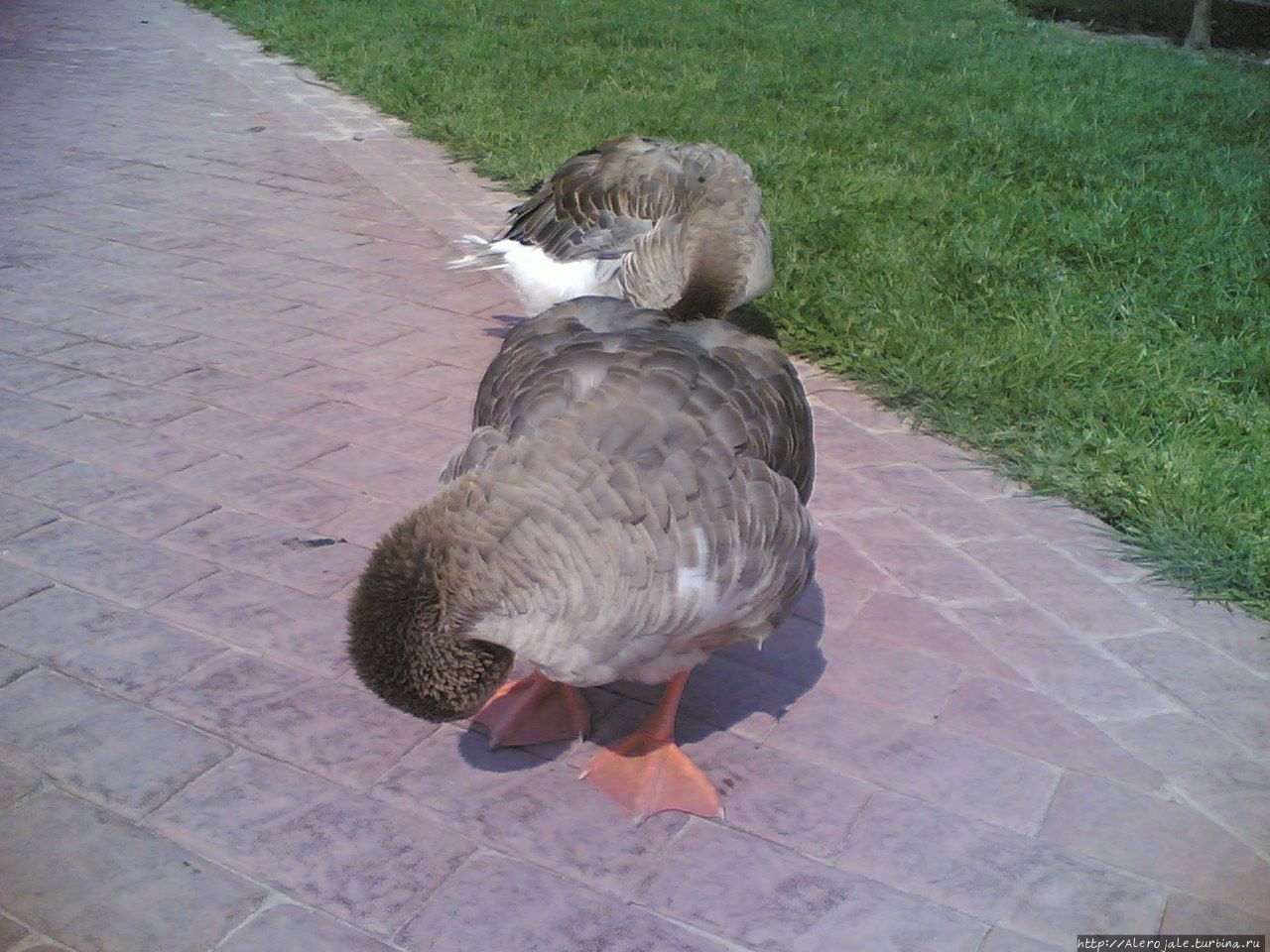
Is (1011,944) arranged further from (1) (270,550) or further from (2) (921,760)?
(1) (270,550)

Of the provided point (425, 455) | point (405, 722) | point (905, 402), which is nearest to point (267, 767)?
point (405, 722)

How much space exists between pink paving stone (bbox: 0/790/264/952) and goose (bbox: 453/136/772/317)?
3033 millimetres

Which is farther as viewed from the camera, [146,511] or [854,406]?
[854,406]

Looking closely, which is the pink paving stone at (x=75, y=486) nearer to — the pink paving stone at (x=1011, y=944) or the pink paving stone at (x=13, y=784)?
the pink paving stone at (x=13, y=784)

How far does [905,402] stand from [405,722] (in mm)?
3032

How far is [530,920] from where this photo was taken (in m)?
2.80

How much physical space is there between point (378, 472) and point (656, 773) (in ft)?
6.42

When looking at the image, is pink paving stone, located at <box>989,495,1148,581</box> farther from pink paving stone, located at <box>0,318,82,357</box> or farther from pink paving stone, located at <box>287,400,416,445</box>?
pink paving stone, located at <box>0,318,82,357</box>

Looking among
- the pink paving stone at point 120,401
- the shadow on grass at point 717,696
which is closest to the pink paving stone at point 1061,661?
the shadow on grass at point 717,696

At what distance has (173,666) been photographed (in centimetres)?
355

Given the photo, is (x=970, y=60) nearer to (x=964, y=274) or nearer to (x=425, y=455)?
(x=964, y=274)

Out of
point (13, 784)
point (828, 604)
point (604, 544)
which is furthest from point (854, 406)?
point (13, 784)

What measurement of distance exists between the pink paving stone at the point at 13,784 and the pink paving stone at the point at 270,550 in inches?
39.3

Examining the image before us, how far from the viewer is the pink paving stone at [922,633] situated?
12.5ft
